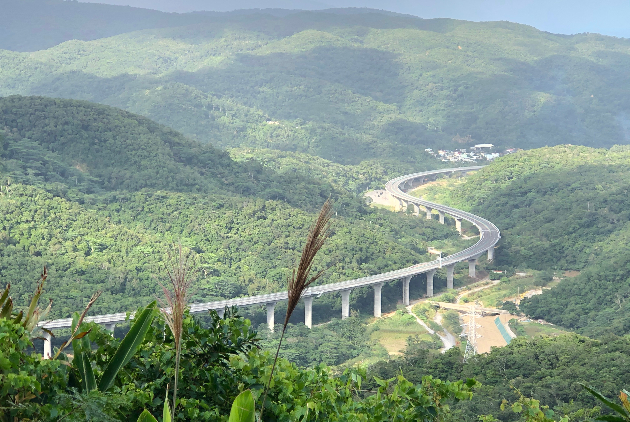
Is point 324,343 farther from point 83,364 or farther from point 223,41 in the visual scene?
point 223,41

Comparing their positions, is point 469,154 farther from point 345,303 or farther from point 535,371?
point 535,371

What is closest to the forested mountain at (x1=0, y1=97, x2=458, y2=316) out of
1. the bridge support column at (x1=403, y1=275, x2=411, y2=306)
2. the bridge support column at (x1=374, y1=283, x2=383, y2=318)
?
the bridge support column at (x1=374, y1=283, x2=383, y2=318)

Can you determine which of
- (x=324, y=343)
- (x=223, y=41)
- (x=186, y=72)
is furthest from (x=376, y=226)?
(x=223, y=41)

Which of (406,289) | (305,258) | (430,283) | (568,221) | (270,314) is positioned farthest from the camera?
(568,221)

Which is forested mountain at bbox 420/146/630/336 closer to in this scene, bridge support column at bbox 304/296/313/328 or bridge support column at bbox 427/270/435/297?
bridge support column at bbox 427/270/435/297

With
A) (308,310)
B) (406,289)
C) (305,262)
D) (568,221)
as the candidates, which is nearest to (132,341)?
(305,262)

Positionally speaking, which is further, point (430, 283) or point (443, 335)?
point (430, 283)
